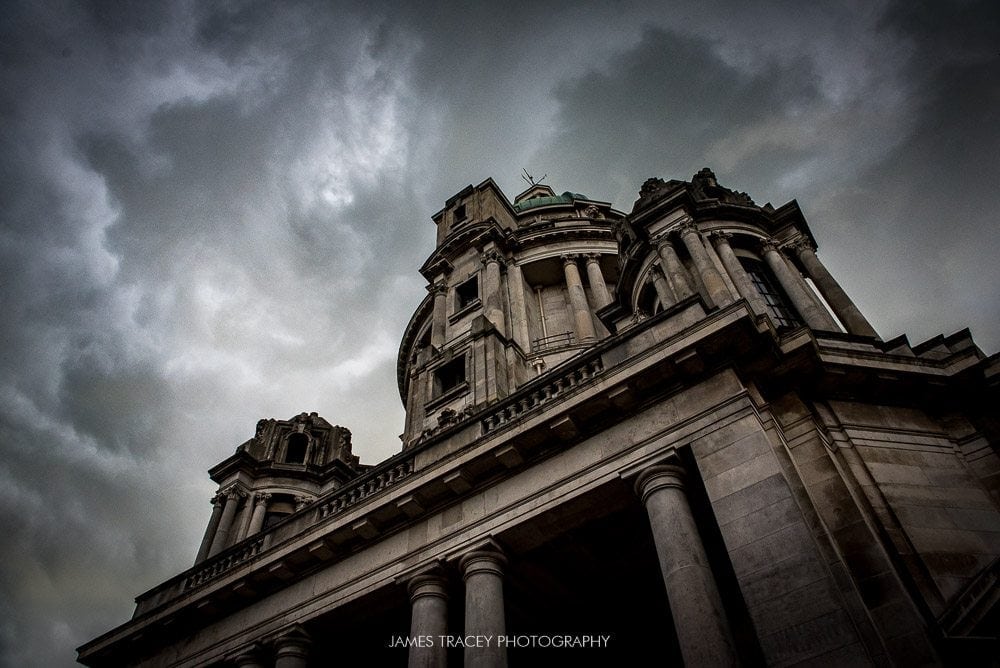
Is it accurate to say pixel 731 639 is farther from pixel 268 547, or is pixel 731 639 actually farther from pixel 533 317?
pixel 533 317

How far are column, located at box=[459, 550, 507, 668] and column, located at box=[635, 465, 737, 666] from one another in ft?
11.1

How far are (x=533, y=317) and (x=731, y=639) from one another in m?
23.3

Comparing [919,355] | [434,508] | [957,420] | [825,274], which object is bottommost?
[434,508]

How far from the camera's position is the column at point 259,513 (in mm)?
34628

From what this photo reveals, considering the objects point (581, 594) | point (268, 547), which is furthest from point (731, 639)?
point (268, 547)

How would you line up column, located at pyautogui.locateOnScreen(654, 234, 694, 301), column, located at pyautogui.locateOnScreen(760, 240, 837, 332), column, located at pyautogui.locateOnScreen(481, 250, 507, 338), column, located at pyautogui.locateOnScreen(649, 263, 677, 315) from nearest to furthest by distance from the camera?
column, located at pyautogui.locateOnScreen(760, 240, 837, 332)
column, located at pyautogui.locateOnScreen(654, 234, 694, 301)
column, located at pyautogui.locateOnScreen(649, 263, 677, 315)
column, located at pyautogui.locateOnScreen(481, 250, 507, 338)

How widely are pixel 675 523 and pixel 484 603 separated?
408 cm

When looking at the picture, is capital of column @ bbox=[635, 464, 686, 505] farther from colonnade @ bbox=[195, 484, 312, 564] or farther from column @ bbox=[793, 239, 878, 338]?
colonnade @ bbox=[195, 484, 312, 564]

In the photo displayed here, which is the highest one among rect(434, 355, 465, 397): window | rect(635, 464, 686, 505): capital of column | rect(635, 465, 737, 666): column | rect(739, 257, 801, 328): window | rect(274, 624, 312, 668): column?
rect(434, 355, 465, 397): window

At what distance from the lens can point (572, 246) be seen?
34.2 metres

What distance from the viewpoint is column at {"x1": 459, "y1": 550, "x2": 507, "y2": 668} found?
11.5 meters

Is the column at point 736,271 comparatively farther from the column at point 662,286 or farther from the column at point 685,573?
the column at point 685,573

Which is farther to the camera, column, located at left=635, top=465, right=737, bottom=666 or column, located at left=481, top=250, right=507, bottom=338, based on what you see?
column, located at left=481, top=250, right=507, bottom=338

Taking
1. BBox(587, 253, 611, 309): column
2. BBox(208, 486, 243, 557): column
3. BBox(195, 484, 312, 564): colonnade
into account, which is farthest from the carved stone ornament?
BBox(208, 486, 243, 557): column
